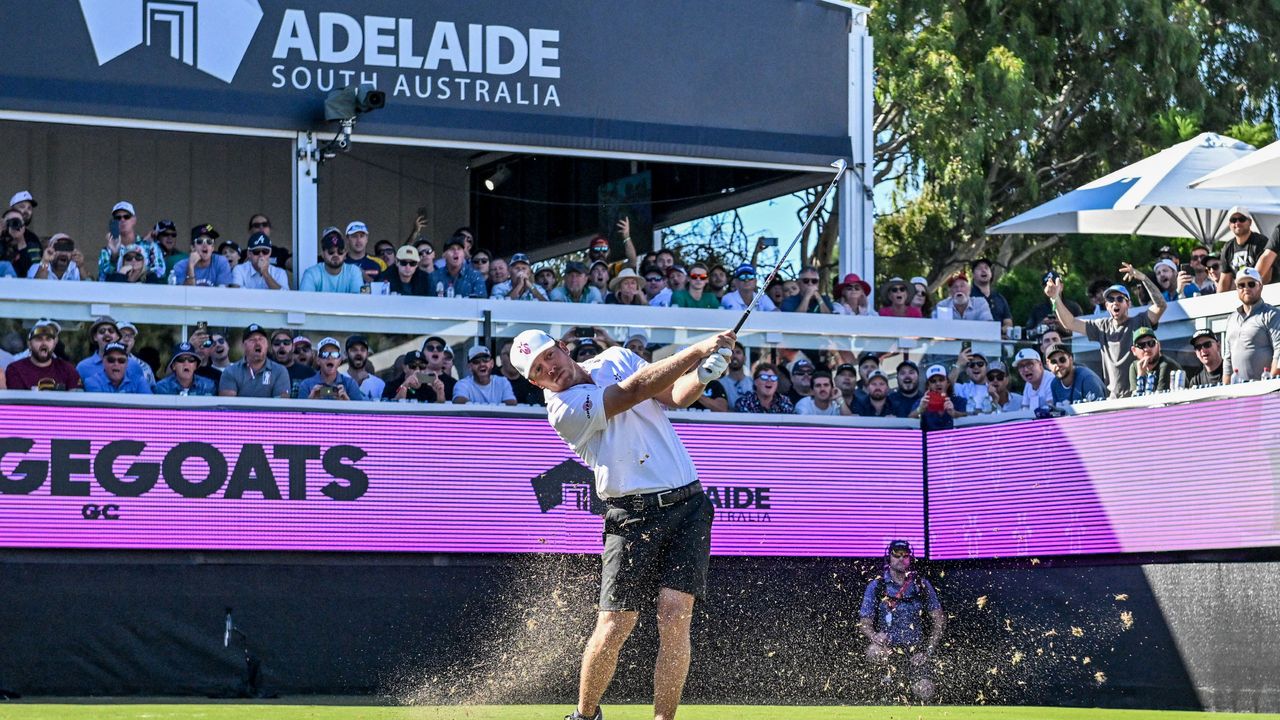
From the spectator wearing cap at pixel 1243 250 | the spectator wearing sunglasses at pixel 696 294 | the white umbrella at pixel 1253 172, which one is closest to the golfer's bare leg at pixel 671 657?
the white umbrella at pixel 1253 172

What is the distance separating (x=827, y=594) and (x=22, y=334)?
6.99m

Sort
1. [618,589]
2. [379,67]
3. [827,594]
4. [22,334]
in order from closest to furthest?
[618,589] < [22,334] < [827,594] < [379,67]

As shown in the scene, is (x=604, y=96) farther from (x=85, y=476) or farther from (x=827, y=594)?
(x=85, y=476)

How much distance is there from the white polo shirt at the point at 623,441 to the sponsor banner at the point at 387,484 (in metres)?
6.40

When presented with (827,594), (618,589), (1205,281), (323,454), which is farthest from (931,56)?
(618,589)

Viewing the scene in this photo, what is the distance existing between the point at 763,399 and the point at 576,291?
2.09 m

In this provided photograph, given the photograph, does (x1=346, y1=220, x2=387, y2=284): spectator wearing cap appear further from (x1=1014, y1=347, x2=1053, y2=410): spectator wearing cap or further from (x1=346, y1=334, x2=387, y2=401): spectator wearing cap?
(x1=1014, y1=347, x2=1053, y2=410): spectator wearing cap

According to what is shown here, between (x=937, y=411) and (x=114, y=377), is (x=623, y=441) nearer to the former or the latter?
(x=114, y=377)

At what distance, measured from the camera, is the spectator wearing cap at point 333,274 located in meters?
16.7

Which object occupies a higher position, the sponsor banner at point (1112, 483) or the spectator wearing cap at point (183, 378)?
the spectator wearing cap at point (183, 378)

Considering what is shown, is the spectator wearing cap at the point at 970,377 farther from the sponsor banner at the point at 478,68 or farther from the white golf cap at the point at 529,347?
the white golf cap at the point at 529,347

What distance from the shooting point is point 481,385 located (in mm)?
15742

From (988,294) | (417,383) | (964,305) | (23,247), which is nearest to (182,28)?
(23,247)

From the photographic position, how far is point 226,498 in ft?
48.6
